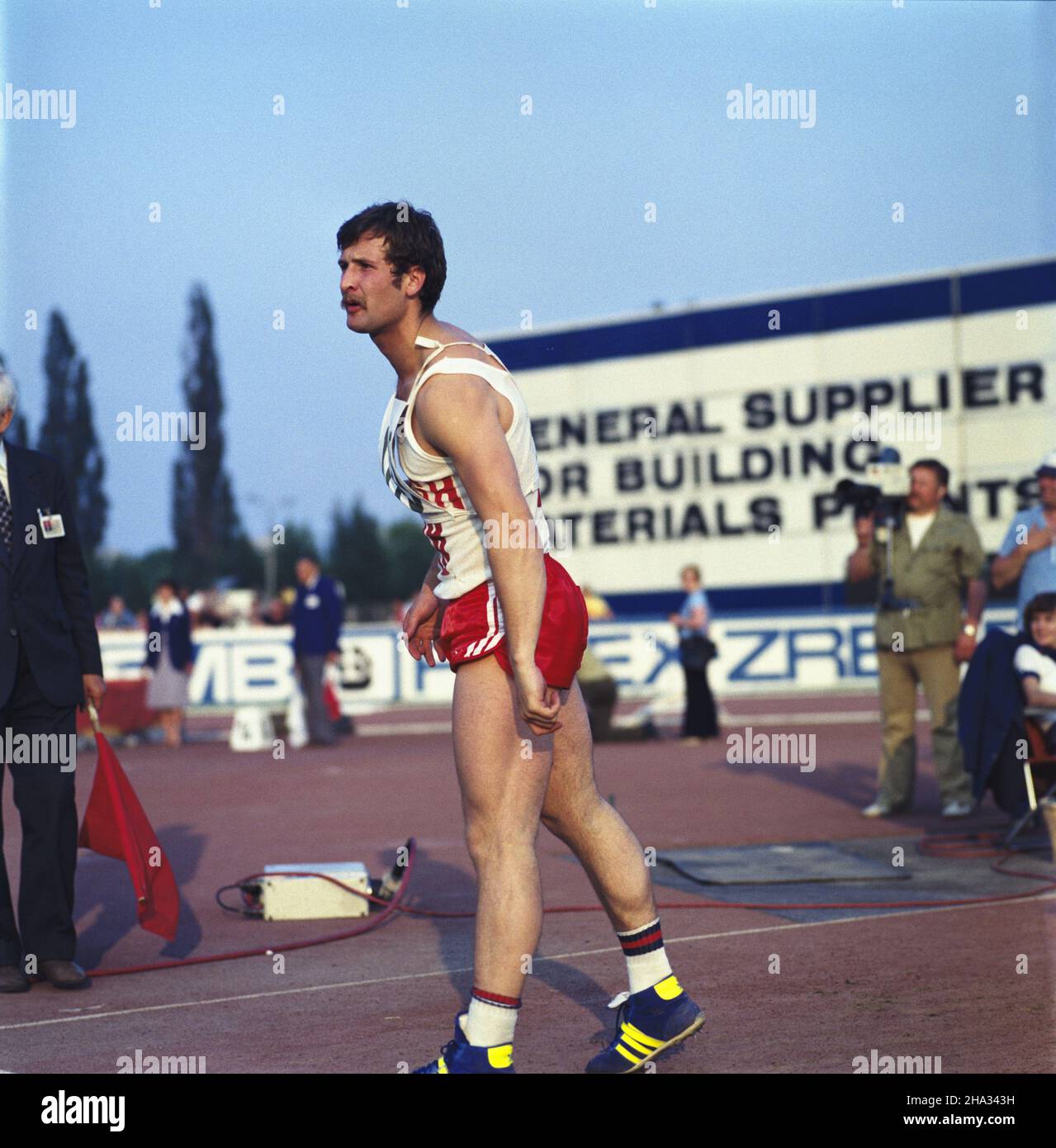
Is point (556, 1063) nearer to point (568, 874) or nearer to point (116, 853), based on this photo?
point (116, 853)

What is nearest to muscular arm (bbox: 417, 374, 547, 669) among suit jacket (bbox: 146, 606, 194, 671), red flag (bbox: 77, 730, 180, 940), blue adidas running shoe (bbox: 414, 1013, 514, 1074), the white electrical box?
blue adidas running shoe (bbox: 414, 1013, 514, 1074)

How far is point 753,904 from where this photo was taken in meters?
7.10

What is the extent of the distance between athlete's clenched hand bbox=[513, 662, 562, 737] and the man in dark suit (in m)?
2.55

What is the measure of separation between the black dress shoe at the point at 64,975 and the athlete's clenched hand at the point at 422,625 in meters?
2.05

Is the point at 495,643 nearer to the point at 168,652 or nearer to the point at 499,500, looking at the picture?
the point at 499,500

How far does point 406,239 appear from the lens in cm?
414

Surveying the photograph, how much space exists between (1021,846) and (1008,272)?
2065 cm

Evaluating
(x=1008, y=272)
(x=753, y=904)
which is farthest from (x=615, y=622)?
(x=753, y=904)

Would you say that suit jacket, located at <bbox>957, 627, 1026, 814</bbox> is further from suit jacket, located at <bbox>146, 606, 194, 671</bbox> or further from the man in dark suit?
suit jacket, located at <bbox>146, 606, 194, 671</bbox>

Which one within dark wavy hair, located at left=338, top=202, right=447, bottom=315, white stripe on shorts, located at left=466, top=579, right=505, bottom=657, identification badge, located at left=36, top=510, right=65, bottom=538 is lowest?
white stripe on shorts, located at left=466, top=579, right=505, bottom=657

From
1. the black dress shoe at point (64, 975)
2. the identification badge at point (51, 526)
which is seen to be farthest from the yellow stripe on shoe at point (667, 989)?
the identification badge at point (51, 526)

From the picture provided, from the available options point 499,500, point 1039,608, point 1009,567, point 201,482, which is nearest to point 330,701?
point 1009,567

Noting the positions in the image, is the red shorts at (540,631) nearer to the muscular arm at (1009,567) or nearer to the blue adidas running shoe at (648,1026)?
the blue adidas running shoe at (648,1026)

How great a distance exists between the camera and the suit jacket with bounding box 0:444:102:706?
19.3 feet
